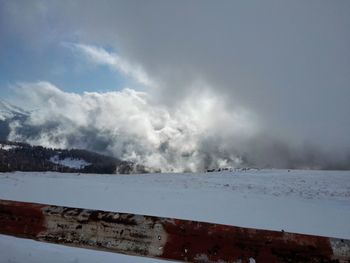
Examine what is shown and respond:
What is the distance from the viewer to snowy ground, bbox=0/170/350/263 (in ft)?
48.1

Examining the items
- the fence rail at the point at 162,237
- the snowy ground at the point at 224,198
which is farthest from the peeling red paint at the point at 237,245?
the snowy ground at the point at 224,198

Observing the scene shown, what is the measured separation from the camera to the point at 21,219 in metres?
3.76

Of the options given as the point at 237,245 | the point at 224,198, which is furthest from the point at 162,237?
the point at 224,198

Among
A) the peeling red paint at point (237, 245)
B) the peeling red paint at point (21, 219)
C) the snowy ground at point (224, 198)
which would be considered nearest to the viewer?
the peeling red paint at point (237, 245)

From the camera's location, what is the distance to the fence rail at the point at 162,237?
2967 mm

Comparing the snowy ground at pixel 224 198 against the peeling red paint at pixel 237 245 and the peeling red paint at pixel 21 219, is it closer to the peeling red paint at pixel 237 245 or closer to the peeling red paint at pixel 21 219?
the peeling red paint at pixel 237 245

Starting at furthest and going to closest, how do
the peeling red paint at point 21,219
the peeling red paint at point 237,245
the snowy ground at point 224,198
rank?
the snowy ground at point 224,198
the peeling red paint at point 21,219
the peeling red paint at point 237,245

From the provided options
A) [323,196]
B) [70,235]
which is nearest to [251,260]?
[70,235]

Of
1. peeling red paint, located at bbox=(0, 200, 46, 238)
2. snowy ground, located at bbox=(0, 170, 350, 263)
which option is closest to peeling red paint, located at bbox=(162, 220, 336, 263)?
peeling red paint, located at bbox=(0, 200, 46, 238)

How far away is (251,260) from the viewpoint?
305cm

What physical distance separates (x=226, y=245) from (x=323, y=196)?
19710mm

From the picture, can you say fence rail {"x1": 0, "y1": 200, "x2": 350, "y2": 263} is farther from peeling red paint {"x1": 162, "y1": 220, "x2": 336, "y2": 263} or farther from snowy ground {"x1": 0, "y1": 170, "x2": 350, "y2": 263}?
snowy ground {"x1": 0, "y1": 170, "x2": 350, "y2": 263}

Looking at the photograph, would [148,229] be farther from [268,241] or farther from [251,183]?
[251,183]

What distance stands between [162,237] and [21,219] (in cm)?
165
